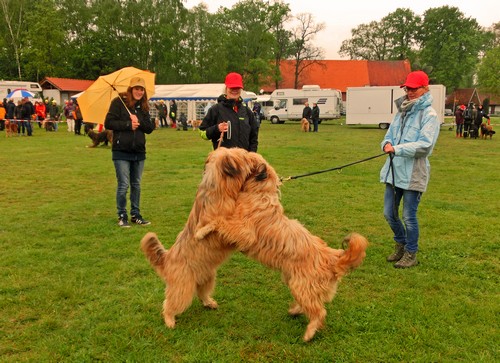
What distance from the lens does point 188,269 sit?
3.64m

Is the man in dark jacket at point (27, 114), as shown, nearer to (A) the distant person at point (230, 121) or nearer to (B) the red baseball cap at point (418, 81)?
(A) the distant person at point (230, 121)

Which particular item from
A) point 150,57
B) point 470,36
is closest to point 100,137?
point 150,57

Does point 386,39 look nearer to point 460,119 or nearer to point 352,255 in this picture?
point 460,119

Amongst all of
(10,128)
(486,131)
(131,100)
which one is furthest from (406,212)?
(10,128)

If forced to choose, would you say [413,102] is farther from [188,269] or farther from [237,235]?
[188,269]

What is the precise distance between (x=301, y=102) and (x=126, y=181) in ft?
111

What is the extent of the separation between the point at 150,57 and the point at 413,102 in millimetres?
50336

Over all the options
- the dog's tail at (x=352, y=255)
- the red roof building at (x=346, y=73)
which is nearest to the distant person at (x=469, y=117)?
the dog's tail at (x=352, y=255)

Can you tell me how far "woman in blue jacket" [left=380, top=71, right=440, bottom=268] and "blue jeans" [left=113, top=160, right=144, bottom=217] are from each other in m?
3.72

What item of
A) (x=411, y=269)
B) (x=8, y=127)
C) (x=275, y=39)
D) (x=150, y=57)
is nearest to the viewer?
(x=411, y=269)

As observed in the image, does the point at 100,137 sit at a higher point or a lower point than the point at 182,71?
lower

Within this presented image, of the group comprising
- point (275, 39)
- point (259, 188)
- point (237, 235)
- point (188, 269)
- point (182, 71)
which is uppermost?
point (275, 39)

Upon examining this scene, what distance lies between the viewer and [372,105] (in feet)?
103

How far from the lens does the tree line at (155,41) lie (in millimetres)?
47156
